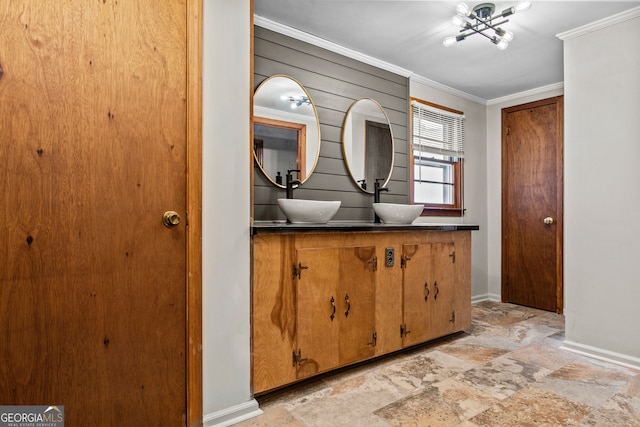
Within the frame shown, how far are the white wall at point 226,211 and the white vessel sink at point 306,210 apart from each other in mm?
521

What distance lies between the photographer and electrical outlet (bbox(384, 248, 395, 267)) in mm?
2512

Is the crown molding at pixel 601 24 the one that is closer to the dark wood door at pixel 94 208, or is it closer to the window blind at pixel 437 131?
the window blind at pixel 437 131

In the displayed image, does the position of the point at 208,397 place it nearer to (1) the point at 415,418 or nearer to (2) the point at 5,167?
(1) the point at 415,418

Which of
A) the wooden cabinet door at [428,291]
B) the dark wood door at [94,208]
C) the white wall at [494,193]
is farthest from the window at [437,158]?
the dark wood door at [94,208]

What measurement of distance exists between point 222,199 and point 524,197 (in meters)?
3.76

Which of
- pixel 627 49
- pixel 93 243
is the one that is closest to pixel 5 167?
pixel 93 243

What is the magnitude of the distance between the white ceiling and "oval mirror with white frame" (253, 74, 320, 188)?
0.49 meters

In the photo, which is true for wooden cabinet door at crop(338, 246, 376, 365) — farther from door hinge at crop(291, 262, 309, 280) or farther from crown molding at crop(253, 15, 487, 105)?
crown molding at crop(253, 15, 487, 105)

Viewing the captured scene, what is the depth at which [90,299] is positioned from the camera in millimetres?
1468

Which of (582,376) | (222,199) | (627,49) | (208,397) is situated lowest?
(582,376)

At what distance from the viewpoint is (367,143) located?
11.0 ft

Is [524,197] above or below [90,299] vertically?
above

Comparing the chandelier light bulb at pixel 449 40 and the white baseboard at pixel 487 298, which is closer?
the chandelier light bulb at pixel 449 40

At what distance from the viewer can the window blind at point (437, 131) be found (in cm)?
382
